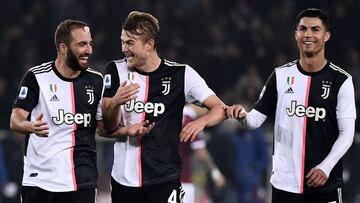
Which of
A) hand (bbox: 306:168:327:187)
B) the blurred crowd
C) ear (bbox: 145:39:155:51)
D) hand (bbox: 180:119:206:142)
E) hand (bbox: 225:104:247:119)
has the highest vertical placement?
the blurred crowd

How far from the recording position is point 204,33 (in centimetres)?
1614

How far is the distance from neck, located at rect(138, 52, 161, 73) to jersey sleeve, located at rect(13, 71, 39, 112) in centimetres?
79

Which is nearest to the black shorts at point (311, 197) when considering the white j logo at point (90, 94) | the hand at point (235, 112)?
the hand at point (235, 112)

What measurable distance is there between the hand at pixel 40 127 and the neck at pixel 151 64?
3.28ft

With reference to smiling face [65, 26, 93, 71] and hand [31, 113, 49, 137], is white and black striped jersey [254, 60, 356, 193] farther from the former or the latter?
hand [31, 113, 49, 137]

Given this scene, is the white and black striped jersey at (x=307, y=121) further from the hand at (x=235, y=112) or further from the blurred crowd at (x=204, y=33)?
the blurred crowd at (x=204, y=33)

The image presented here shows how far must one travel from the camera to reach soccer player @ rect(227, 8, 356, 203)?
316 inches

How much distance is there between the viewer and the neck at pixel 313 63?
818 cm

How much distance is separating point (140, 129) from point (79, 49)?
Answer: 76 centimetres

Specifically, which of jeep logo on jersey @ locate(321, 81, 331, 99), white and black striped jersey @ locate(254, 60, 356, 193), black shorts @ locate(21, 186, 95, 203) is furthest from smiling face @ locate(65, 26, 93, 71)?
jeep logo on jersey @ locate(321, 81, 331, 99)

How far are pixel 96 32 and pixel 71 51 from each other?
8209 millimetres

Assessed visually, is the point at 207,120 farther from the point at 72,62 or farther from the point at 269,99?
the point at 72,62

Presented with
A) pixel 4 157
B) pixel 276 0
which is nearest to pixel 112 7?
pixel 276 0

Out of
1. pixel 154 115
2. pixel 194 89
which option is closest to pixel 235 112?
pixel 194 89
